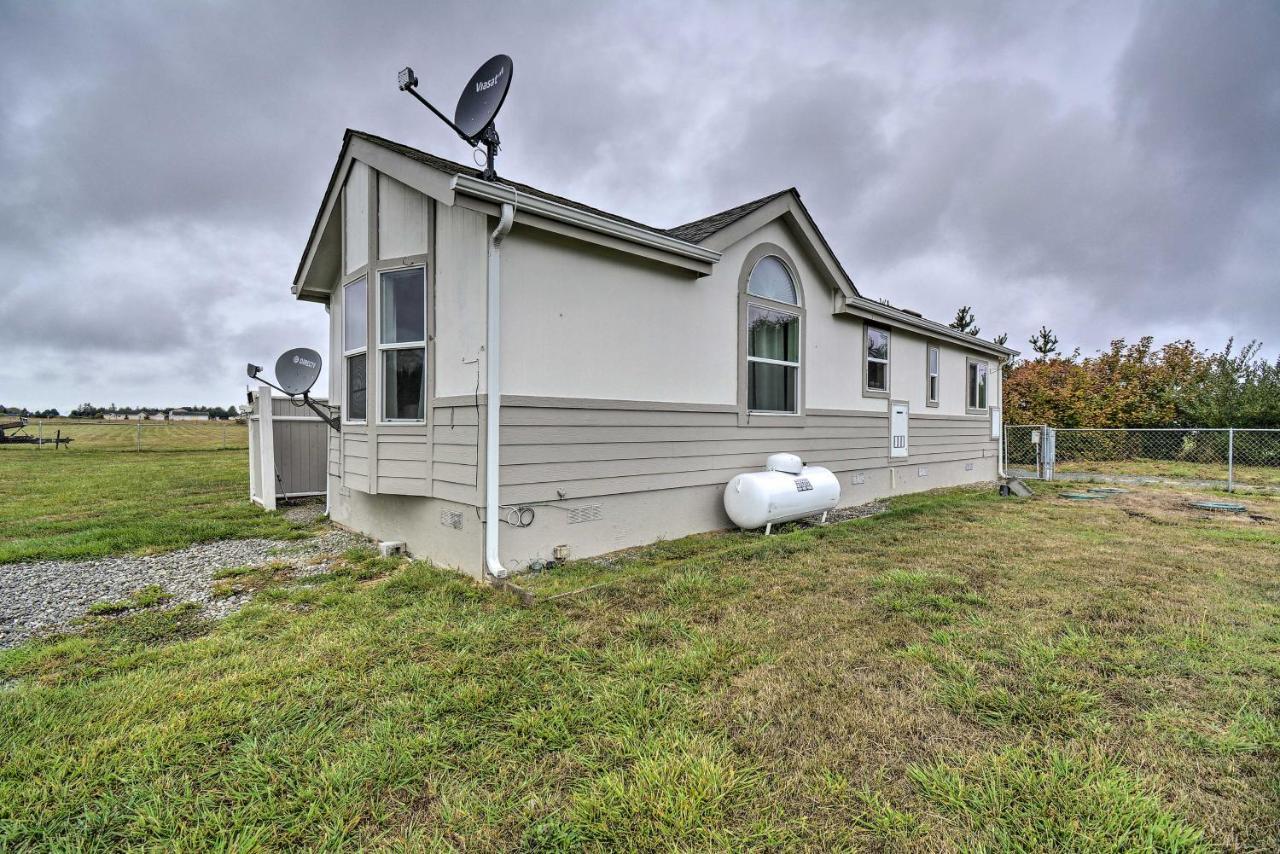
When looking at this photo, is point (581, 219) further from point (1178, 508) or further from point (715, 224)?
point (1178, 508)

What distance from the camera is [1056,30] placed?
9977mm

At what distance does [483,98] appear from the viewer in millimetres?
4891

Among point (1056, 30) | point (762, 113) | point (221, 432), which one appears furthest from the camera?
point (221, 432)

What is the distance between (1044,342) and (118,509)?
3232 centimetres

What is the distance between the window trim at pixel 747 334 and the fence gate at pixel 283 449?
6.90 metres

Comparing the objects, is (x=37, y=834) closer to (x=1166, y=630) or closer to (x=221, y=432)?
(x=1166, y=630)

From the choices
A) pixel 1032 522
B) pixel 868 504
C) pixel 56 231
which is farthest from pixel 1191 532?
pixel 56 231

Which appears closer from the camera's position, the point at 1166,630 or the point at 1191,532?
the point at 1166,630

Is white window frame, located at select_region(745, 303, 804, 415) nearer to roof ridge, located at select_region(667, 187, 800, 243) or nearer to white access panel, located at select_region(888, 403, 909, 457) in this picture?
roof ridge, located at select_region(667, 187, 800, 243)

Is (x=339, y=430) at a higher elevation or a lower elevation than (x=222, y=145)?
lower

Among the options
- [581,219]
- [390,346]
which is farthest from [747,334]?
[390,346]

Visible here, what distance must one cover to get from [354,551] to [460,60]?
30.9ft

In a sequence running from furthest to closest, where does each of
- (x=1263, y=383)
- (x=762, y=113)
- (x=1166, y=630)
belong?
(x=1263, y=383)
(x=762, y=113)
(x=1166, y=630)

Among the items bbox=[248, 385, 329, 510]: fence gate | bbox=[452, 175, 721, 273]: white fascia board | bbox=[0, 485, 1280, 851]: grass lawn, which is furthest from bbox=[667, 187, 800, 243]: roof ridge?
bbox=[248, 385, 329, 510]: fence gate
